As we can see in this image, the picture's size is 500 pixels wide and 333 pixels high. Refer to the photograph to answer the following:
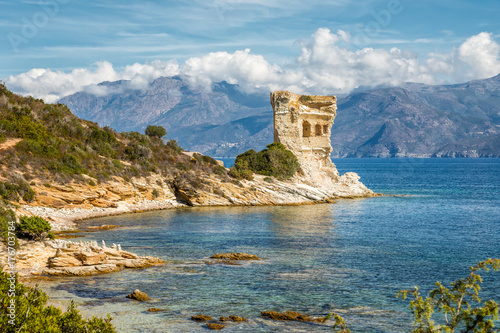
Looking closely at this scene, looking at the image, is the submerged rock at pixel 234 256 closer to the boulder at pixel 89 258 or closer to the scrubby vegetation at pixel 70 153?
the boulder at pixel 89 258

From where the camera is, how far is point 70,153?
51.0 meters

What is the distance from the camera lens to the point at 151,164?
196 feet

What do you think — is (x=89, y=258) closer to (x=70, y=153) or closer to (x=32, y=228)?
(x=32, y=228)

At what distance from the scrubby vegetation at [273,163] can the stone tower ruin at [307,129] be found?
7.27 ft

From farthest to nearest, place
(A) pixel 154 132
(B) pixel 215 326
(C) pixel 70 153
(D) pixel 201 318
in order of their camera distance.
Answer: (A) pixel 154 132 → (C) pixel 70 153 → (D) pixel 201 318 → (B) pixel 215 326

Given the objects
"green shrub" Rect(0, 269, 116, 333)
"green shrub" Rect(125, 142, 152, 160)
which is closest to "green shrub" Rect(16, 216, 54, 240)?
"green shrub" Rect(0, 269, 116, 333)

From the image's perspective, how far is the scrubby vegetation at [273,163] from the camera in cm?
6588

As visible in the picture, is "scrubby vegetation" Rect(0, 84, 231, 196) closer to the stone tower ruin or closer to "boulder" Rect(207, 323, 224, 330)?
the stone tower ruin

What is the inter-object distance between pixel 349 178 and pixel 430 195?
1305 centimetres

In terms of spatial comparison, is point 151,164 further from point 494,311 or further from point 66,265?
point 494,311

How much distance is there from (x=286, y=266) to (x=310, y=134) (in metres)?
47.0

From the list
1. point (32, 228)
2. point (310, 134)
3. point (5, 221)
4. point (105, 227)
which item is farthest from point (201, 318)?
point (310, 134)

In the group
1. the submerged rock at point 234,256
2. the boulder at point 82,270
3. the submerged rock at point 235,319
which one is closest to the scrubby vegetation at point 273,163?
the submerged rock at point 234,256

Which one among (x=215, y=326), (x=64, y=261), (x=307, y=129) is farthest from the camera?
(x=307, y=129)
